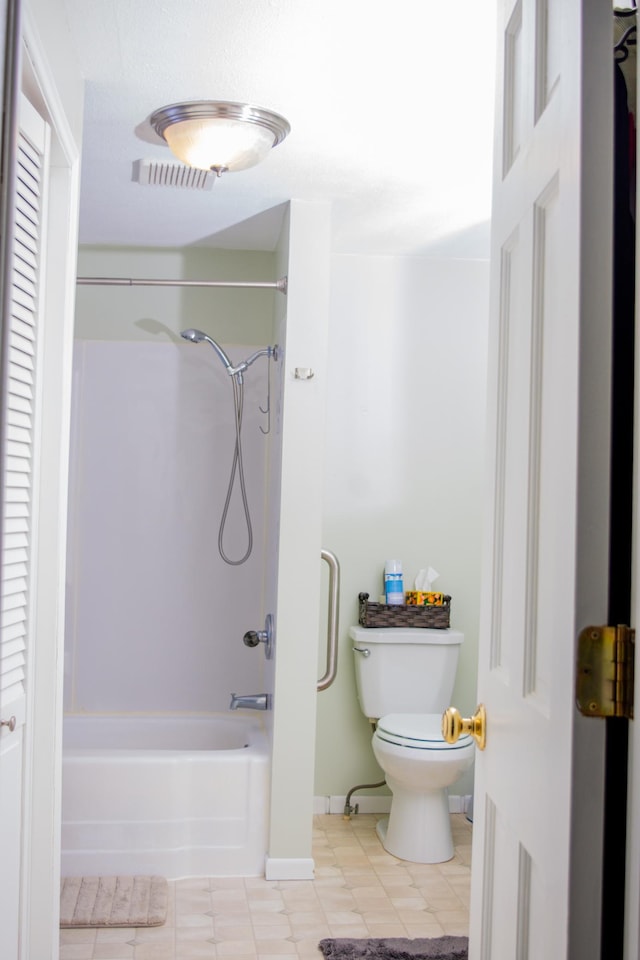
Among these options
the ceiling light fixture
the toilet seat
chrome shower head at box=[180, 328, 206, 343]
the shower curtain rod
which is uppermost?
the ceiling light fixture

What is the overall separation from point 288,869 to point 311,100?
100 inches

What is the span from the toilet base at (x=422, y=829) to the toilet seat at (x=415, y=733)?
0.77 feet

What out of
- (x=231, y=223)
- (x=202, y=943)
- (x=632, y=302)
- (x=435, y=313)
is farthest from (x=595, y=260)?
(x=435, y=313)

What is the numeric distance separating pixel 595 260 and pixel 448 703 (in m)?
3.33

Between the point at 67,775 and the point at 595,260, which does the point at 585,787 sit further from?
the point at 67,775

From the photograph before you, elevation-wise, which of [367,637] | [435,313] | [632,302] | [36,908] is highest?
[435,313]

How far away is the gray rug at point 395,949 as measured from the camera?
9.16 ft

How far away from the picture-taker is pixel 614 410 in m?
1.08

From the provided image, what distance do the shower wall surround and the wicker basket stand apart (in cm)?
50

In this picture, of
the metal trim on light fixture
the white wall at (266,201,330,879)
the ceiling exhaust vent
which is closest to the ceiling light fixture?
the metal trim on light fixture

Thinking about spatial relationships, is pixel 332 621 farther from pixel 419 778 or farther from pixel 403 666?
pixel 419 778

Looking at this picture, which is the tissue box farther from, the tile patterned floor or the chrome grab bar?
the tile patterned floor

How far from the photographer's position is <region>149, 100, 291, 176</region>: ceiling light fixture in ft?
8.89

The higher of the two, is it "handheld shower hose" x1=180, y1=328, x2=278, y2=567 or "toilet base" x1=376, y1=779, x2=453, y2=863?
"handheld shower hose" x1=180, y1=328, x2=278, y2=567
